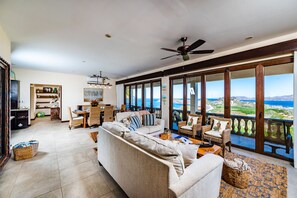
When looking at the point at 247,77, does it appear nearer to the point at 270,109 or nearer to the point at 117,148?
the point at 270,109

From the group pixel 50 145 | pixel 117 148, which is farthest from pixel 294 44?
pixel 50 145

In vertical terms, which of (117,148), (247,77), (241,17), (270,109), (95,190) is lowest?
(95,190)

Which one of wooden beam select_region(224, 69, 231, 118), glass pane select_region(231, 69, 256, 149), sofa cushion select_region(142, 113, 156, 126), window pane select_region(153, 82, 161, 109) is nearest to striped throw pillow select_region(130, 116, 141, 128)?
sofa cushion select_region(142, 113, 156, 126)

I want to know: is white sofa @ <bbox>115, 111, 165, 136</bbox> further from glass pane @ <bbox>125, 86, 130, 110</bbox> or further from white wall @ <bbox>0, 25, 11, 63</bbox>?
glass pane @ <bbox>125, 86, 130, 110</bbox>

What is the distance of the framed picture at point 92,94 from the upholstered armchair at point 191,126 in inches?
233

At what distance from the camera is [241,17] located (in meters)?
2.00

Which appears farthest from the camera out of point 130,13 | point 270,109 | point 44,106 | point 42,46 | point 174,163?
point 44,106

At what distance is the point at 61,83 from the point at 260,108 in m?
8.37

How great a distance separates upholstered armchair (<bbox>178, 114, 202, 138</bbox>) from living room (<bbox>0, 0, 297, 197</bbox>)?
3cm

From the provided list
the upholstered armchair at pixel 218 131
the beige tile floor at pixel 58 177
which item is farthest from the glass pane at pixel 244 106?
the beige tile floor at pixel 58 177

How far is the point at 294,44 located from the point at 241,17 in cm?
148

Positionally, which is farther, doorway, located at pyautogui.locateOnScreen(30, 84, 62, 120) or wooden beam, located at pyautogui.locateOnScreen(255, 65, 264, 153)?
doorway, located at pyautogui.locateOnScreen(30, 84, 62, 120)

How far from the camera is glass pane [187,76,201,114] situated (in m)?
4.25

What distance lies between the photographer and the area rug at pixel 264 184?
1.71 metres
